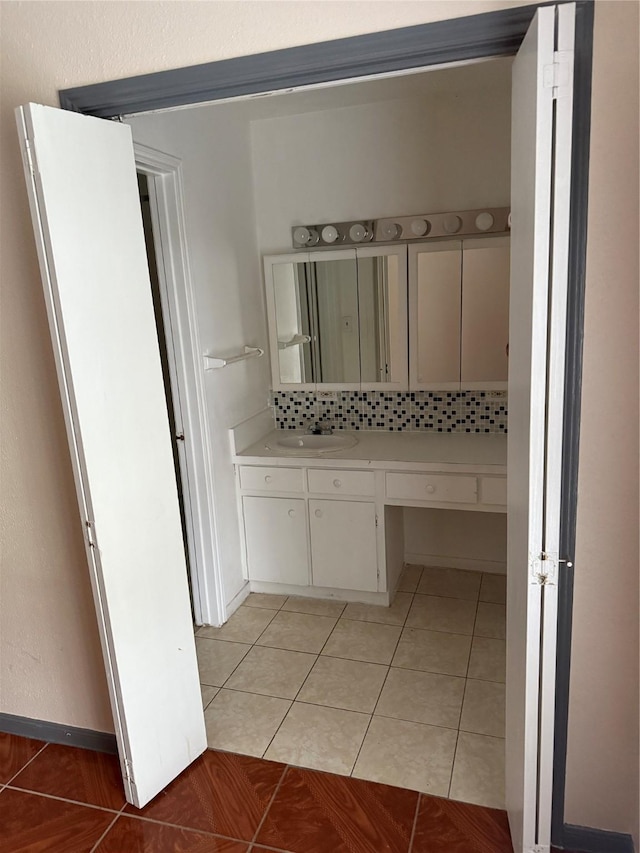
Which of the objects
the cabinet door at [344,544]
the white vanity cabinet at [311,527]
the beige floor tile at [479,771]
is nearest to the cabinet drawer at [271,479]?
the white vanity cabinet at [311,527]

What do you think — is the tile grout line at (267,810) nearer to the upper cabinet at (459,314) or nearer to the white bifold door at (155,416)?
the white bifold door at (155,416)

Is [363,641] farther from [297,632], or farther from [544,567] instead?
[544,567]

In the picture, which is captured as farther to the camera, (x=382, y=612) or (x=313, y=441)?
(x=313, y=441)

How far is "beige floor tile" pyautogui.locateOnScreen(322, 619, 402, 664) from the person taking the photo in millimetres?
2732

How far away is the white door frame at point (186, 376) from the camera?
267 cm

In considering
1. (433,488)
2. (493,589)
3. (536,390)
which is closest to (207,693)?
(433,488)

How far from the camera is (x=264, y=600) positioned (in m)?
3.27

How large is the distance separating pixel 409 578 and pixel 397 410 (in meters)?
0.92

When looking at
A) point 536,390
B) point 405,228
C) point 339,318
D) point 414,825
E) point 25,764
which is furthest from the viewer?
point 339,318

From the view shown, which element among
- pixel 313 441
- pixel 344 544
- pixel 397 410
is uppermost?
pixel 397 410

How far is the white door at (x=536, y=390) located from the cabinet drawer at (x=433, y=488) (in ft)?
3.63

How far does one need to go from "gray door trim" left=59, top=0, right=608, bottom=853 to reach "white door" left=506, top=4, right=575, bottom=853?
0.27ft

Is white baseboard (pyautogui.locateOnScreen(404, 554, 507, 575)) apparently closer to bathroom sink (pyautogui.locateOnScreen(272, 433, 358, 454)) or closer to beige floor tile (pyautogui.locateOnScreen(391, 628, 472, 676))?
beige floor tile (pyautogui.locateOnScreen(391, 628, 472, 676))

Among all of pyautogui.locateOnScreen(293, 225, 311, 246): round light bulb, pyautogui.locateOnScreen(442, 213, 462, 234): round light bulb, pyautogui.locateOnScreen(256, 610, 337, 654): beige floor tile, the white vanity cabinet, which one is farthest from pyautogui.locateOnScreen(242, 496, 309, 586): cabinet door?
pyautogui.locateOnScreen(442, 213, 462, 234): round light bulb
